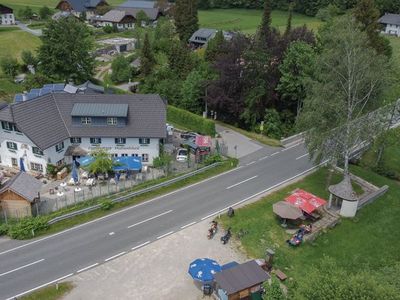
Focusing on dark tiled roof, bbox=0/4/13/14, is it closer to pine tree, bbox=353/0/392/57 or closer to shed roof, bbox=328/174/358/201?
A: pine tree, bbox=353/0/392/57

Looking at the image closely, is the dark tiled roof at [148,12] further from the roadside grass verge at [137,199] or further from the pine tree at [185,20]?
the roadside grass verge at [137,199]

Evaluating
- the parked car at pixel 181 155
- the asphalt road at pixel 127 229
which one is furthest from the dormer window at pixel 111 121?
the asphalt road at pixel 127 229

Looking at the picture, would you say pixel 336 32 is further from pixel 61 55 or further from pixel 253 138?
pixel 61 55

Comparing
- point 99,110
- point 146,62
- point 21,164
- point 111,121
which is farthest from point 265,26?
point 21,164

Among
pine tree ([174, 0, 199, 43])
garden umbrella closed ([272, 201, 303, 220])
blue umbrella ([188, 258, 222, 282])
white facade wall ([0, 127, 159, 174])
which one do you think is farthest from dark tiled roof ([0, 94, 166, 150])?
pine tree ([174, 0, 199, 43])

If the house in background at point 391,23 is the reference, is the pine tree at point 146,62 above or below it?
below

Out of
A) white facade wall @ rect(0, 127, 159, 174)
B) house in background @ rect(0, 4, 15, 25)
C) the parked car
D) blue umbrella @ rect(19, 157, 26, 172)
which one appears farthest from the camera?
house in background @ rect(0, 4, 15, 25)

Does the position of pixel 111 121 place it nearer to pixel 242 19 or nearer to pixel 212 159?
pixel 212 159

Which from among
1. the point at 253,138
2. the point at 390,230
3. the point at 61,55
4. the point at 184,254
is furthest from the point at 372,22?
the point at 184,254
